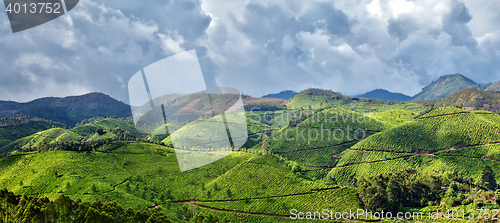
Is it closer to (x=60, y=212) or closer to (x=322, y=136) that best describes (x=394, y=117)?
(x=322, y=136)

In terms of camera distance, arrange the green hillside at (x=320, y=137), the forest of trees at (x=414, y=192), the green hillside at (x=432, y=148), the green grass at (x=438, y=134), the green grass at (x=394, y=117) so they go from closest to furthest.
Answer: the forest of trees at (x=414, y=192), the green hillside at (x=432, y=148), the green grass at (x=438, y=134), the green hillside at (x=320, y=137), the green grass at (x=394, y=117)

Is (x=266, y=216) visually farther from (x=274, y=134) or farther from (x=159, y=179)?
(x=274, y=134)

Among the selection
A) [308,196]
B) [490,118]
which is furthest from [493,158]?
[308,196]

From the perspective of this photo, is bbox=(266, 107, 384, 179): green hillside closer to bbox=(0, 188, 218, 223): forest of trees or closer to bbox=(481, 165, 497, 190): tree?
bbox=(481, 165, 497, 190): tree

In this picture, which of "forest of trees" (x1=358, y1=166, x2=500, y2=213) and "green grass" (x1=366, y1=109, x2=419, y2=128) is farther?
"green grass" (x1=366, y1=109, x2=419, y2=128)

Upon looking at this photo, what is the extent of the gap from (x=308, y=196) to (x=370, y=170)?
52.3 m

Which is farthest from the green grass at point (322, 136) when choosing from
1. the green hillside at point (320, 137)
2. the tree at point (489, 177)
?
the tree at point (489, 177)

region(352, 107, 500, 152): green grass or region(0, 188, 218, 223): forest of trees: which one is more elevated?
region(0, 188, 218, 223): forest of trees

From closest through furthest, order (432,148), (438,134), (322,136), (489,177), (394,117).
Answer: (489,177)
(432,148)
(438,134)
(322,136)
(394,117)

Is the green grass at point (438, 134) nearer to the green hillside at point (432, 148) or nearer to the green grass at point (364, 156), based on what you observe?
the green hillside at point (432, 148)

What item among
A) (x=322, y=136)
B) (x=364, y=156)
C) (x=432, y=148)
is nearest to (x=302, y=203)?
(x=364, y=156)

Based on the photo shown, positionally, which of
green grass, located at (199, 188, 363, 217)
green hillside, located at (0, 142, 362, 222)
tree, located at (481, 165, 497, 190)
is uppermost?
green hillside, located at (0, 142, 362, 222)

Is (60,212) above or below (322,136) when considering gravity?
above

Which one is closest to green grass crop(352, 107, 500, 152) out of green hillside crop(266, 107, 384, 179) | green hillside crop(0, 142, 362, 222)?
green hillside crop(266, 107, 384, 179)
